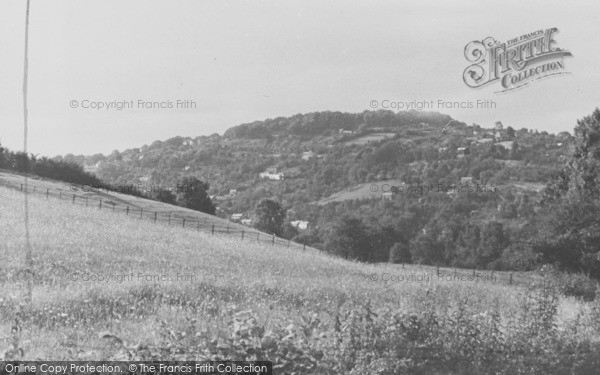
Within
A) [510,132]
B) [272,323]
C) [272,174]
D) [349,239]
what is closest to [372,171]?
[272,174]

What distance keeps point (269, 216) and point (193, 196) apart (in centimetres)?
894

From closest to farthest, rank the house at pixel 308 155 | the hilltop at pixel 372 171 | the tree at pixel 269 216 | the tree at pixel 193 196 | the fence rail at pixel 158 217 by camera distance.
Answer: the fence rail at pixel 158 217 → the hilltop at pixel 372 171 → the tree at pixel 193 196 → the tree at pixel 269 216 → the house at pixel 308 155

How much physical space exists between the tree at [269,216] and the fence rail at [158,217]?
25139mm

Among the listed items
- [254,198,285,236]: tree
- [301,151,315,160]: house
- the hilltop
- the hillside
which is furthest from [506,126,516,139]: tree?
the hillside

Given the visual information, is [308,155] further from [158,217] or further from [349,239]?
[158,217]

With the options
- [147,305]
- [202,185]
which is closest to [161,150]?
[202,185]

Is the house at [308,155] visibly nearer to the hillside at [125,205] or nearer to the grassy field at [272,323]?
the hillside at [125,205]

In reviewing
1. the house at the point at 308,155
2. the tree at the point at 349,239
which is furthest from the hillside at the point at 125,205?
the house at the point at 308,155

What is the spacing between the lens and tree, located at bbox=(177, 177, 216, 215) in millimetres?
75688

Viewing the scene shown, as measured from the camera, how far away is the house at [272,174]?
142850 mm

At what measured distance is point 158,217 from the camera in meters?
48.3

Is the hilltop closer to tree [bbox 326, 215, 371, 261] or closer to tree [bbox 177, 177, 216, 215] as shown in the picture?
tree [bbox 326, 215, 371, 261]

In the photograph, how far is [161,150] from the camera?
171 meters

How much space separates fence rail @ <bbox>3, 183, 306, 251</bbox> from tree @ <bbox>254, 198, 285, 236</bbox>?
2514 centimetres
